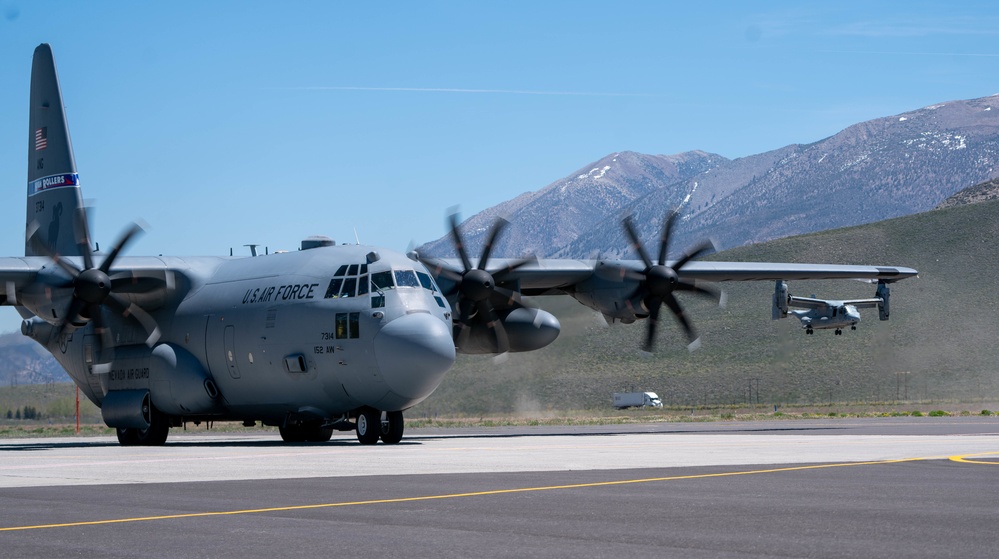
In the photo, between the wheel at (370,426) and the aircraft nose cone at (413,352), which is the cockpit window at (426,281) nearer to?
the aircraft nose cone at (413,352)

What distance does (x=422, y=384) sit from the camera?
2800 cm

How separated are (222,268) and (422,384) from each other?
29.3 ft

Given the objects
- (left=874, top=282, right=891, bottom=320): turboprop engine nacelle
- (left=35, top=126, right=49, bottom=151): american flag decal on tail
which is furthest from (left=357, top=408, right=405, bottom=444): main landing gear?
(left=874, top=282, right=891, bottom=320): turboprop engine nacelle

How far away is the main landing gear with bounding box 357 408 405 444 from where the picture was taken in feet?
96.1

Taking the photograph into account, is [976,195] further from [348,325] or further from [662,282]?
[348,325]

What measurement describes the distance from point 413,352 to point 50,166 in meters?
17.1

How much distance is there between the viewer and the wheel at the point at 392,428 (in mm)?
29328

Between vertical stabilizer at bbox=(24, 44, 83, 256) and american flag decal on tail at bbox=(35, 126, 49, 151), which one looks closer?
vertical stabilizer at bbox=(24, 44, 83, 256)

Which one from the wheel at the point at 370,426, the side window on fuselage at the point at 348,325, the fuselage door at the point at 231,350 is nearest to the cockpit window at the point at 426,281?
the side window on fuselage at the point at 348,325

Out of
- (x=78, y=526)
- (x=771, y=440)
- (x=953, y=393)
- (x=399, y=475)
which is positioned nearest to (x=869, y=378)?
(x=953, y=393)

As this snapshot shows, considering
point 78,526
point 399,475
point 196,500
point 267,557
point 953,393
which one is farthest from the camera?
point 953,393

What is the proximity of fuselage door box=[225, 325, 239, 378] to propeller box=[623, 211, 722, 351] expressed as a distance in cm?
1128

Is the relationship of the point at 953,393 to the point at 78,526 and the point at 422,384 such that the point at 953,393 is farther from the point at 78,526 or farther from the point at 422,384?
the point at 78,526

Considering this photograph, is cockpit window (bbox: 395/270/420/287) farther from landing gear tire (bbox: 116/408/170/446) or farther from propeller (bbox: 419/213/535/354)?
landing gear tire (bbox: 116/408/170/446)
